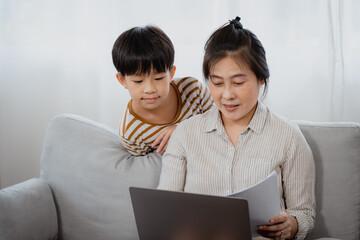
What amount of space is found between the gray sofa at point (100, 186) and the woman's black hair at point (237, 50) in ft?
1.20

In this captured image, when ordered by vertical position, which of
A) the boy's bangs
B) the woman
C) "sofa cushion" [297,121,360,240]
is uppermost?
the boy's bangs

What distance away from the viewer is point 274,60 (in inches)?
79.4

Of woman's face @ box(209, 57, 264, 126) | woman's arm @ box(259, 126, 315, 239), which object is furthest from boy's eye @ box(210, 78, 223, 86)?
woman's arm @ box(259, 126, 315, 239)

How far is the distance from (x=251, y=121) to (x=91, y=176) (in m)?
0.65

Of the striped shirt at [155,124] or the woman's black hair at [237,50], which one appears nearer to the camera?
the woman's black hair at [237,50]

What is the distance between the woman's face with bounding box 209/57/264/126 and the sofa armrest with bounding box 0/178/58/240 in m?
0.77

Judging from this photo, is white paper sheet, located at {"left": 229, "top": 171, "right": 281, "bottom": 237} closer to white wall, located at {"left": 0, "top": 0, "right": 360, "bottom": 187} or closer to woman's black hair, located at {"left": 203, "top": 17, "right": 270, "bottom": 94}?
woman's black hair, located at {"left": 203, "top": 17, "right": 270, "bottom": 94}

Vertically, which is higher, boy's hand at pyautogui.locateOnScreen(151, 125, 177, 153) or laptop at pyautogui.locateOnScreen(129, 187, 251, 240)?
boy's hand at pyautogui.locateOnScreen(151, 125, 177, 153)

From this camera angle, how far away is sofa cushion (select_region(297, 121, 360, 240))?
1453 millimetres

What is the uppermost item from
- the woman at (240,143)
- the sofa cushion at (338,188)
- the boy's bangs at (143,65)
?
the boy's bangs at (143,65)

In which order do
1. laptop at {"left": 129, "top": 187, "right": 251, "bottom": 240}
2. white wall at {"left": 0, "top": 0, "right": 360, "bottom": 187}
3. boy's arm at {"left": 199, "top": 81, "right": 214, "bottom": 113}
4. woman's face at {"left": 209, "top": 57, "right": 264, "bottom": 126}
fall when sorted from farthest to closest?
white wall at {"left": 0, "top": 0, "right": 360, "bottom": 187}, boy's arm at {"left": 199, "top": 81, "right": 214, "bottom": 113}, woman's face at {"left": 209, "top": 57, "right": 264, "bottom": 126}, laptop at {"left": 129, "top": 187, "right": 251, "bottom": 240}

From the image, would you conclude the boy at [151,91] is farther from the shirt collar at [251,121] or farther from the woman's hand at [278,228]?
the woman's hand at [278,228]

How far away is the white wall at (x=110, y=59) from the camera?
6.46 feet

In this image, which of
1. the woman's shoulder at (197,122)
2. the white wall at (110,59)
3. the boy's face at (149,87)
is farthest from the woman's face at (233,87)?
the white wall at (110,59)
